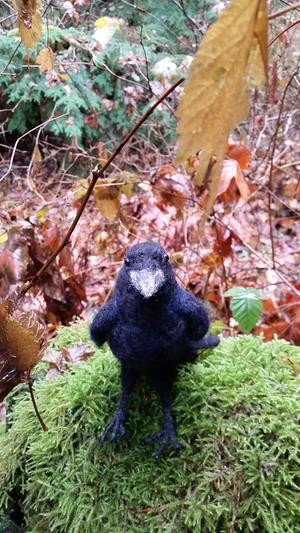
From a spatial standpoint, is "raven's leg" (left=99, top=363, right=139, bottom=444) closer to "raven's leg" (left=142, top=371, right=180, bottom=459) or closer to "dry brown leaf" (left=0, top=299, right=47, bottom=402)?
"raven's leg" (left=142, top=371, right=180, bottom=459)

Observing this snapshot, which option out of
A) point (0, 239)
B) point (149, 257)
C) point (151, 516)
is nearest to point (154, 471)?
point (151, 516)

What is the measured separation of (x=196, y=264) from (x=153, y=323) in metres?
1.85

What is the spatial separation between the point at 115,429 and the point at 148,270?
1.56 feet

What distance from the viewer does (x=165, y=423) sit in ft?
4.40

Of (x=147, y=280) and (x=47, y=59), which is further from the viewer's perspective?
(x=47, y=59)

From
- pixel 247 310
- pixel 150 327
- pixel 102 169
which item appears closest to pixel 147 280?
pixel 150 327

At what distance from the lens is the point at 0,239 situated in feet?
5.39

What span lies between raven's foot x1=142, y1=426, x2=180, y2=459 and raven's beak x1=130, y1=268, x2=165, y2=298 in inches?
17.0

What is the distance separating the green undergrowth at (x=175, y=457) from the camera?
48.1 inches

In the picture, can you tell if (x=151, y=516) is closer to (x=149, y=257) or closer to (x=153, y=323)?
(x=153, y=323)

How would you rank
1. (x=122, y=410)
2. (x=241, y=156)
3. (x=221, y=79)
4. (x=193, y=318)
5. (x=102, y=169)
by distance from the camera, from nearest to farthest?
1. (x=221, y=79)
2. (x=102, y=169)
3. (x=193, y=318)
4. (x=122, y=410)
5. (x=241, y=156)

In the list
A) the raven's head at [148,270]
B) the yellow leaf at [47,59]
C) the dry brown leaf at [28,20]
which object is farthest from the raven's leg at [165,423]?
the yellow leaf at [47,59]

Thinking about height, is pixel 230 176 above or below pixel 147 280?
below

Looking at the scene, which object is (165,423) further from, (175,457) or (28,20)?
(28,20)
